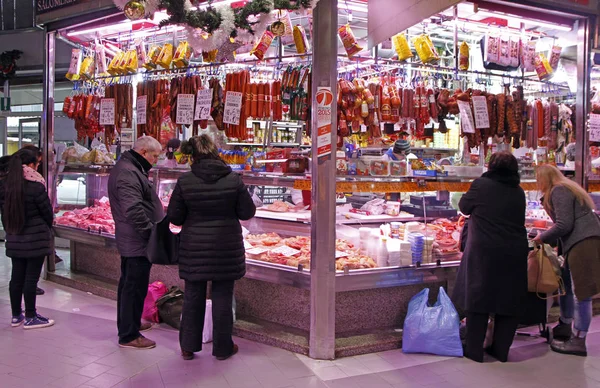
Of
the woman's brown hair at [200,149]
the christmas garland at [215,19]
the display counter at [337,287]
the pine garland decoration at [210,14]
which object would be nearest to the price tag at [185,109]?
the display counter at [337,287]

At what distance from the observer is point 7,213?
5.50 metres

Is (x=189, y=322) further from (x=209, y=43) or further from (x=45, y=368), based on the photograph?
(x=209, y=43)

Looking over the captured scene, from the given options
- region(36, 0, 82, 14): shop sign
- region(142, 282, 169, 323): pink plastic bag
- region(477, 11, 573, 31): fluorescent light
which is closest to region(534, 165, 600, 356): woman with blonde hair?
region(477, 11, 573, 31): fluorescent light

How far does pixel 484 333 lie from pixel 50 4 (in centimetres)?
661

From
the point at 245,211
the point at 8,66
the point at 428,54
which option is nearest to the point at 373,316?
the point at 245,211

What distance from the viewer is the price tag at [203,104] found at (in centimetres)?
602

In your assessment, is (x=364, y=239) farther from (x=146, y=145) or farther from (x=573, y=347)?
(x=146, y=145)

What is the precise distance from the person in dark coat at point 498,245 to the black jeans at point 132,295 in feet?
9.30

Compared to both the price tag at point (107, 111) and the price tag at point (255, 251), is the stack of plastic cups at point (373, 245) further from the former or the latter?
the price tag at point (107, 111)

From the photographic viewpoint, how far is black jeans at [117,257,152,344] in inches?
200

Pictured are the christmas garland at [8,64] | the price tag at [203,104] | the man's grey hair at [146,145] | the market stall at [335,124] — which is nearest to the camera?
the market stall at [335,124]

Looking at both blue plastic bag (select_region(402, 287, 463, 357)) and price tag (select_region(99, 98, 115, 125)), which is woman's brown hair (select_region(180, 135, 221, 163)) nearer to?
blue plastic bag (select_region(402, 287, 463, 357))

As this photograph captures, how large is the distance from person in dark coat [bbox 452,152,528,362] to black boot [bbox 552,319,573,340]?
92cm

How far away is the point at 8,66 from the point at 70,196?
3127 millimetres
